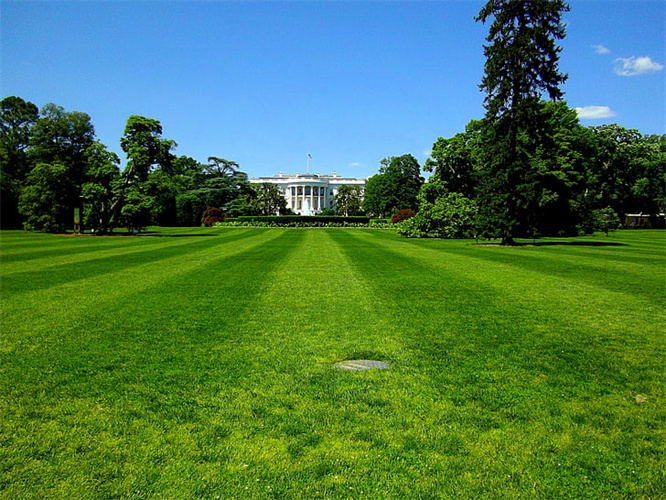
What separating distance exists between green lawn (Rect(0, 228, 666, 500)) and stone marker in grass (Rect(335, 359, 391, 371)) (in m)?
0.13

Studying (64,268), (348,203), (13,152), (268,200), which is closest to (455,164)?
(64,268)

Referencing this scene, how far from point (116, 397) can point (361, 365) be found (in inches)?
105

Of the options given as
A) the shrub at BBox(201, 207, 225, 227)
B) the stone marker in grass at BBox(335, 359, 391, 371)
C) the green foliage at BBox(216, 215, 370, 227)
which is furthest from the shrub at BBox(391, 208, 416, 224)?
the stone marker in grass at BBox(335, 359, 391, 371)

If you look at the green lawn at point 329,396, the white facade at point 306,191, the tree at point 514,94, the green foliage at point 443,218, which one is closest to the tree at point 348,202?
the white facade at point 306,191

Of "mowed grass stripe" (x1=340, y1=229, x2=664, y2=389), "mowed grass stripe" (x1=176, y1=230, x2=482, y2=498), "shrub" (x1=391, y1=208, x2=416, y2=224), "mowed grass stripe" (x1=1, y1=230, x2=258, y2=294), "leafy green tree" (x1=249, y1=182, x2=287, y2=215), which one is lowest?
"mowed grass stripe" (x1=176, y1=230, x2=482, y2=498)

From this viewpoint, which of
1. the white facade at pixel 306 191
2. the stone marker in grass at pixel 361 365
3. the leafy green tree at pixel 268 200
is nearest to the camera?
the stone marker in grass at pixel 361 365

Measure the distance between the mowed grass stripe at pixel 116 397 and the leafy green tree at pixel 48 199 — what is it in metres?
38.1

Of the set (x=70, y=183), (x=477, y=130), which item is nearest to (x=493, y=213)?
(x=477, y=130)

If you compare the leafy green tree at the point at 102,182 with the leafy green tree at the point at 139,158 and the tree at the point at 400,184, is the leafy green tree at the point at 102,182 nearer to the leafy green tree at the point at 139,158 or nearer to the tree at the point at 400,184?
the leafy green tree at the point at 139,158

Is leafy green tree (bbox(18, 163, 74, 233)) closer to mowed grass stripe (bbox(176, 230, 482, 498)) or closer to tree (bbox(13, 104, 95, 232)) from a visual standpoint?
tree (bbox(13, 104, 95, 232))

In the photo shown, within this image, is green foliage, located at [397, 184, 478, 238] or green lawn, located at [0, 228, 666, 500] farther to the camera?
green foliage, located at [397, 184, 478, 238]

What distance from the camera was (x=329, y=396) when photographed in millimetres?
4523

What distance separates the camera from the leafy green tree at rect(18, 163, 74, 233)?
39.8 meters

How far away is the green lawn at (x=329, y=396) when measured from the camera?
3.20 meters
